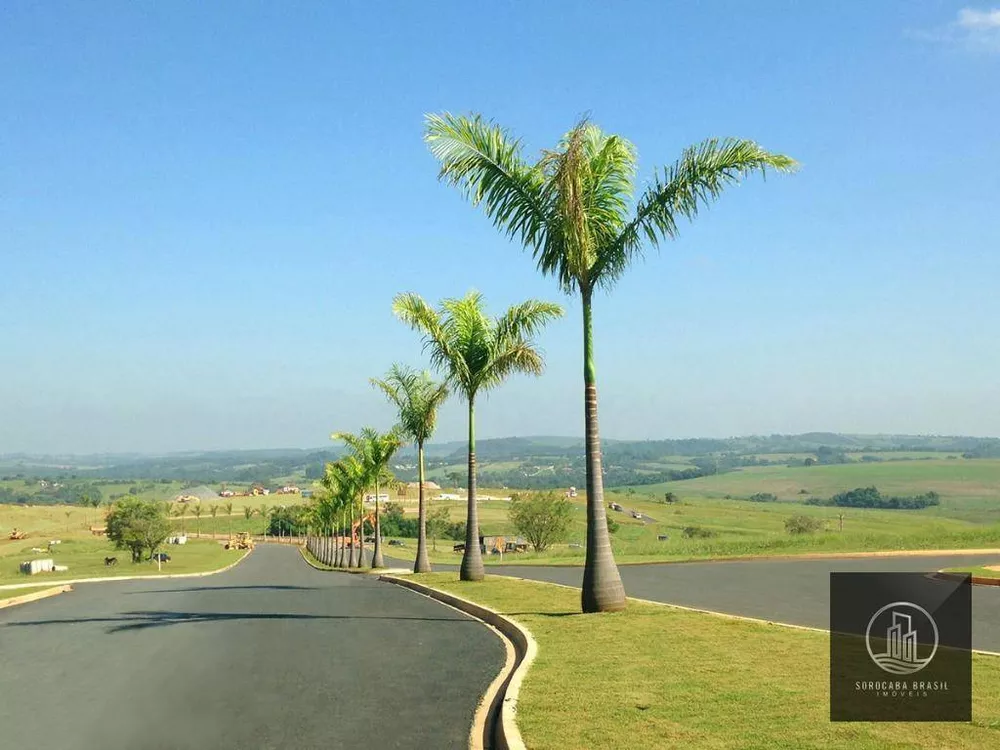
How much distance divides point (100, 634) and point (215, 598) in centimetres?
774

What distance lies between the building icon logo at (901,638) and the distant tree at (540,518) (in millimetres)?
70952

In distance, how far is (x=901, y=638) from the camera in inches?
444

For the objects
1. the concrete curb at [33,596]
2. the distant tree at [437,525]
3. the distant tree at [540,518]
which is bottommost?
the distant tree at [437,525]

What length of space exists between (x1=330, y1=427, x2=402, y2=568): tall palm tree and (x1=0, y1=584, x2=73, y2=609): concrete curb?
1946 cm

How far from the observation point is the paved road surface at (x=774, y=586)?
15617mm

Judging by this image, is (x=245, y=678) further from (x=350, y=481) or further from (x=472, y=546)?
(x=350, y=481)

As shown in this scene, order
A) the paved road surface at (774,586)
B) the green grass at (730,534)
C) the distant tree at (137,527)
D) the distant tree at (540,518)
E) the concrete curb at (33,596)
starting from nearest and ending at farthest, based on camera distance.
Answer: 1. the paved road surface at (774,586)
2. the concrete curb at (33,596)
3. the green grass at (730,534)
4. the distant tree at (540,518)
5. the distant tree at (137,527)

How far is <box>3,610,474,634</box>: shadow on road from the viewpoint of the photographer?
1656cm

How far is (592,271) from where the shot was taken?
698 inches

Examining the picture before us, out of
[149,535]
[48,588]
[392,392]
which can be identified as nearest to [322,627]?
[48,588]

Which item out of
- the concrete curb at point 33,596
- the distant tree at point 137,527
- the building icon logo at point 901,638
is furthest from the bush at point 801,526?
the building icon logo at point 901,638

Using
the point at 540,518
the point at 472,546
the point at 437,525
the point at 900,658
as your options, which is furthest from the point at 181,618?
the point at 437,525

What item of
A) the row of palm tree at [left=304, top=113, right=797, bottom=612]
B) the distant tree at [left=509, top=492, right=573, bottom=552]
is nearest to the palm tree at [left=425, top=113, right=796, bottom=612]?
the row of palm tree at [left=304, top=113, right=797, bottom=612]

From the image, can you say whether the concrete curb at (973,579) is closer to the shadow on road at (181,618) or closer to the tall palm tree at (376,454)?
the shadow on road at (181,618)
